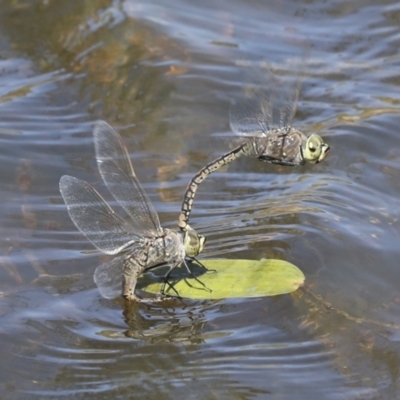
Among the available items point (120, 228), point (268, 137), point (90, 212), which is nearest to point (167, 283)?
point (120, 228)

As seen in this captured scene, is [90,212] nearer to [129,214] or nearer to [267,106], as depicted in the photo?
[129,214]

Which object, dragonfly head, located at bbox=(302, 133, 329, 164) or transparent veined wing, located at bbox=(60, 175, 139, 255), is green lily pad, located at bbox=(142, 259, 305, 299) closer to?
transparent veined wing, located at bbox=(60, 175, 139, 255)

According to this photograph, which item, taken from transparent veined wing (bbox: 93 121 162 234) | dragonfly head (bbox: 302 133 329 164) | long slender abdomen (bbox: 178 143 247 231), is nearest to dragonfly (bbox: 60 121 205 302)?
transparent veined wing (bbox: 93 121 162 234)

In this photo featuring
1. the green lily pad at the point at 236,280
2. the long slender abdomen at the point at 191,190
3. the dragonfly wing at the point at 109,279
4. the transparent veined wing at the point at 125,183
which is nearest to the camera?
the green lily pad at the point at 236,280

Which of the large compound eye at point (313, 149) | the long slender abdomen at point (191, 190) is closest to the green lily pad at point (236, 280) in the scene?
the long slender abdomen at point (191, 190)

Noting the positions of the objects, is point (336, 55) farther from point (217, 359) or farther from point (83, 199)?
point (217, 359)

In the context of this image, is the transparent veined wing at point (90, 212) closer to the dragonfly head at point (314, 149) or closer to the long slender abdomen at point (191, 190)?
the long slender abdomen at point (191, 190)

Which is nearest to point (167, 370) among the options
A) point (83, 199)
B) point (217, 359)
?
point (217, 359)
